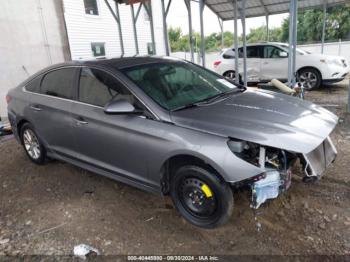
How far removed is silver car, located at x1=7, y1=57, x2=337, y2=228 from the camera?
8.01 feet

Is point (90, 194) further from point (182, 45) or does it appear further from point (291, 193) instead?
point (182, 45)

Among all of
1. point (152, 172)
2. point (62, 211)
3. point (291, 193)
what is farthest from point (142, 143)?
point (291, 193)

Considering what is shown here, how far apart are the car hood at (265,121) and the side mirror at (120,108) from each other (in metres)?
0.41

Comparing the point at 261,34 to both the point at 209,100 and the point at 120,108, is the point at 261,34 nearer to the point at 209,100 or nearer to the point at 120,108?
the point at 209,100

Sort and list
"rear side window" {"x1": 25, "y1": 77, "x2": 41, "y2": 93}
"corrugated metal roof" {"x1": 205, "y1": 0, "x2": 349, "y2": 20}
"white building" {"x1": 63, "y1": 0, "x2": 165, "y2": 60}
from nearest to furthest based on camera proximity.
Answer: "rear side window" {"x1": 25, "y1": 77, "x2": 41, "y2": 93}, "white building" {"x1": 63, "y1": 0, "x2": 165, "y2": 60}, "corrugated metal roof" {"x1": 205, "y1": 0, "x2": 349, "y2": 20}

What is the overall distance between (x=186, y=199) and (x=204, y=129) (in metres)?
0.73

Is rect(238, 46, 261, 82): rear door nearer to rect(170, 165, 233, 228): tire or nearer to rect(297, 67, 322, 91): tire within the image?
rect(297, 67, 322, 91): tire

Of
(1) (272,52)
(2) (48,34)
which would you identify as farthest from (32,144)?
(1) (272,52)

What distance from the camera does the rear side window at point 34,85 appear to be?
4.09 m

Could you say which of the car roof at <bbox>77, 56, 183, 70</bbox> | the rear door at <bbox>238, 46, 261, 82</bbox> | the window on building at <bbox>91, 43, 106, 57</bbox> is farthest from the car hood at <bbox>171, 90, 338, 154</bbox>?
the window on building at <bbox>91, 43, 106, 57</bbox>

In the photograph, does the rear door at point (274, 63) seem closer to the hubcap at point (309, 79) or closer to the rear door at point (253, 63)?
the rear door at point (253, 63)

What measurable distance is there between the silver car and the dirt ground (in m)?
0.27

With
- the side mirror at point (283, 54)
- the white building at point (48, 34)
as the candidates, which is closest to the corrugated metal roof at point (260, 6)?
the side mirror at point (283, 54)

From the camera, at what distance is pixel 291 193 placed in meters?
3.15
